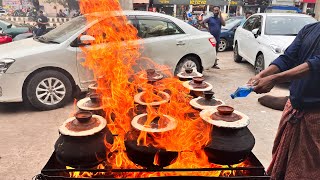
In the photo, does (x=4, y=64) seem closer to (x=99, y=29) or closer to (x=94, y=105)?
(x=99, y=29)

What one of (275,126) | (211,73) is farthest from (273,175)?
(211,73)

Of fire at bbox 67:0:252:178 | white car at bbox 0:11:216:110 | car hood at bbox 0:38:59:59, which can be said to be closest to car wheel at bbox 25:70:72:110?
white car at bbox 0:11:216:110

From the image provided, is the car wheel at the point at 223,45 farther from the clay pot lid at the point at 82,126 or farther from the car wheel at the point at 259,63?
the clay pot lid at the point at 82,126

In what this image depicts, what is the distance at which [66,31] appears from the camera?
19.8ft

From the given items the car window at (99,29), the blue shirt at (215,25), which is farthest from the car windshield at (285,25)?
the car window at (99,29)

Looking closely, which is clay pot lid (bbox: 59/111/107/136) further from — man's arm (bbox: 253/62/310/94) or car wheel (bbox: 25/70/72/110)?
car wheel (bbox: 25/70/72/110)

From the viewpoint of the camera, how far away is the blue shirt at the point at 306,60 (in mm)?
2318

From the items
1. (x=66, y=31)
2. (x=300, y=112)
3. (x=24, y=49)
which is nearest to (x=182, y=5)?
(x=66, y=31)

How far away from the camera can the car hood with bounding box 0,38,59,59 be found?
5.26m

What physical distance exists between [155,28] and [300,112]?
4683 mm

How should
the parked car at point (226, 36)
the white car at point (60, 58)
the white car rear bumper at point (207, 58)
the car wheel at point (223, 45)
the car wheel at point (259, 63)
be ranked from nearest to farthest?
the white car at point (60, 58)
the white car rear bumper at point (207, 58)
the car wheel at point (259, 63)
the parked car at point (226, 36)
the car wheel at point (223, 45)

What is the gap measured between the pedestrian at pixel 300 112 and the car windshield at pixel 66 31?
4.40m

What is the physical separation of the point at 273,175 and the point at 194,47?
190 inches

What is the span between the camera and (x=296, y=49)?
256 centimetres
